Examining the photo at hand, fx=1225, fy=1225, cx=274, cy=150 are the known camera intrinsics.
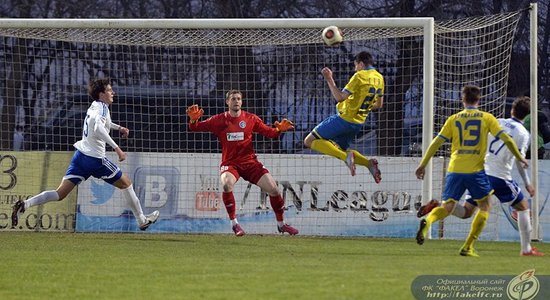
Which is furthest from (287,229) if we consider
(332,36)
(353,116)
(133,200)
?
(332,36)

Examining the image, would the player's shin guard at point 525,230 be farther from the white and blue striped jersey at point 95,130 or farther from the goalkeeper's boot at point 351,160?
the white and blue striped jersey at point 95,130

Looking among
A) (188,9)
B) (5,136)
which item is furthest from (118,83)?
(188,9)

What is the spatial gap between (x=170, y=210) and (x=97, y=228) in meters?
1.14

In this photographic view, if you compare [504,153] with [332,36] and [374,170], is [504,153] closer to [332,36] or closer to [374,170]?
[374,170]

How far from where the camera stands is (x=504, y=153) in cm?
1406

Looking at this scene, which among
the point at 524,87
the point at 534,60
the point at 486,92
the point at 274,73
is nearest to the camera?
the point at 534,60

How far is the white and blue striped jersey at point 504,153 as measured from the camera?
13977mm

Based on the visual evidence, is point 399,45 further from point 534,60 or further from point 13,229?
point 13,229

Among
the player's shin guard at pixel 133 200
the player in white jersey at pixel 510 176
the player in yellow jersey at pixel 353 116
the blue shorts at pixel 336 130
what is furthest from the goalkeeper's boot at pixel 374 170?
the player's shin guard at pixel 133 200

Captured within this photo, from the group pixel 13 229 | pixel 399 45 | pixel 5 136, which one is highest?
pixel 399 45

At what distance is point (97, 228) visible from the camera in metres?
18.6

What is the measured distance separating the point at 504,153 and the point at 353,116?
2384 millimetres

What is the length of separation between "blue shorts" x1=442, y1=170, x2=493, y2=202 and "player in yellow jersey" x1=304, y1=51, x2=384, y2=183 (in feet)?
7.14

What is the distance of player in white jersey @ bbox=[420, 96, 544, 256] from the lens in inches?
543
